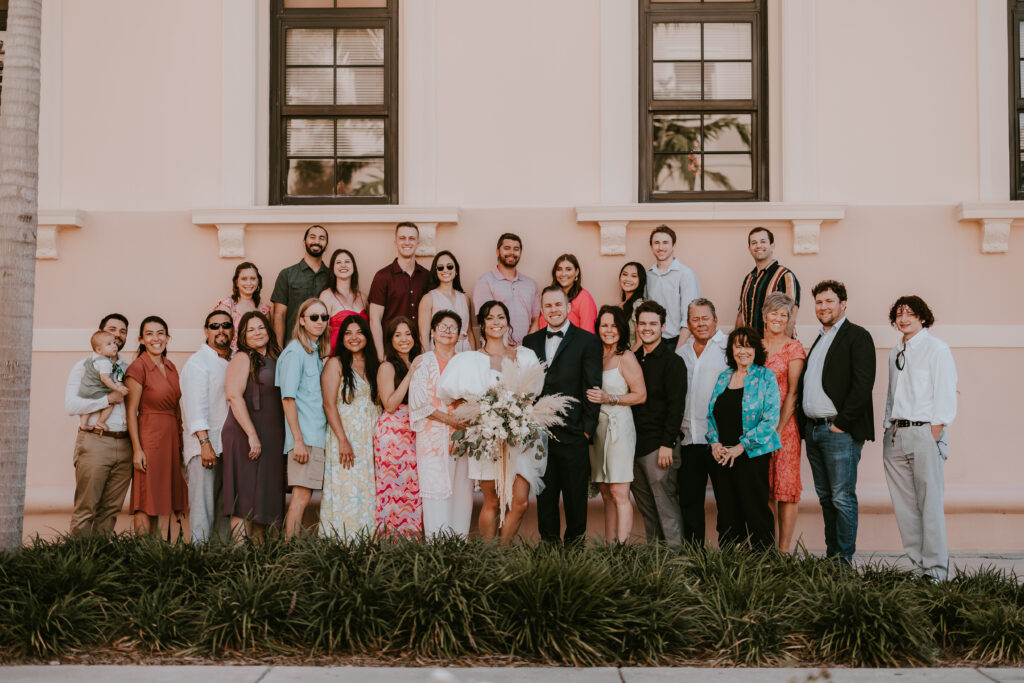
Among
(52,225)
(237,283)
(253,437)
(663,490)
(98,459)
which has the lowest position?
(663,490)

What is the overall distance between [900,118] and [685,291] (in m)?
2.74

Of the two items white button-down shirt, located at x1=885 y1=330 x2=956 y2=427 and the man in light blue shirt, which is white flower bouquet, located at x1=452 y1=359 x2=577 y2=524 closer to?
the man in light blue shirt

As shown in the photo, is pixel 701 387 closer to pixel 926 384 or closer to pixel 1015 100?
pixel 926 384

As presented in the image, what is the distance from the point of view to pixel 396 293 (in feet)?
28.2

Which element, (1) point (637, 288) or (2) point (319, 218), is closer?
(1) point (637, 288)

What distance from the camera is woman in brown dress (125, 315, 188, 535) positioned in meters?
8.05

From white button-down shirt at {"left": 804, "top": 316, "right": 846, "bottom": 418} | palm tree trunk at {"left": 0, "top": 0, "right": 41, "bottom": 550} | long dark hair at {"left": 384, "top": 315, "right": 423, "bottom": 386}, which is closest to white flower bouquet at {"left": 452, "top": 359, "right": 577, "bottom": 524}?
long dark hair at {"left": 384, "top": 315, "right": 423, "bottom": 386}

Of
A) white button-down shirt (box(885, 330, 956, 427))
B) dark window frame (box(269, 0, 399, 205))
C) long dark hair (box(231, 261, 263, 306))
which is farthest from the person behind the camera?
dark window frame (box(269, 0, 399, 205))

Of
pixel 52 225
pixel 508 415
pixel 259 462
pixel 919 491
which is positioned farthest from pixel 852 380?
pixel 52 225

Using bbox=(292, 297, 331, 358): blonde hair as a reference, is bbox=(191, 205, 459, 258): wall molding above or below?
above

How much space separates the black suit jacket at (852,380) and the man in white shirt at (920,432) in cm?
20

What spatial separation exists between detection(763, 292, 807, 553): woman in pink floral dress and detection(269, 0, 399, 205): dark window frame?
3.92 metres

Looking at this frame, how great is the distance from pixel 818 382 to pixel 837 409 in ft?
0.85

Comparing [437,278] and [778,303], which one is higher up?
[437,278]
